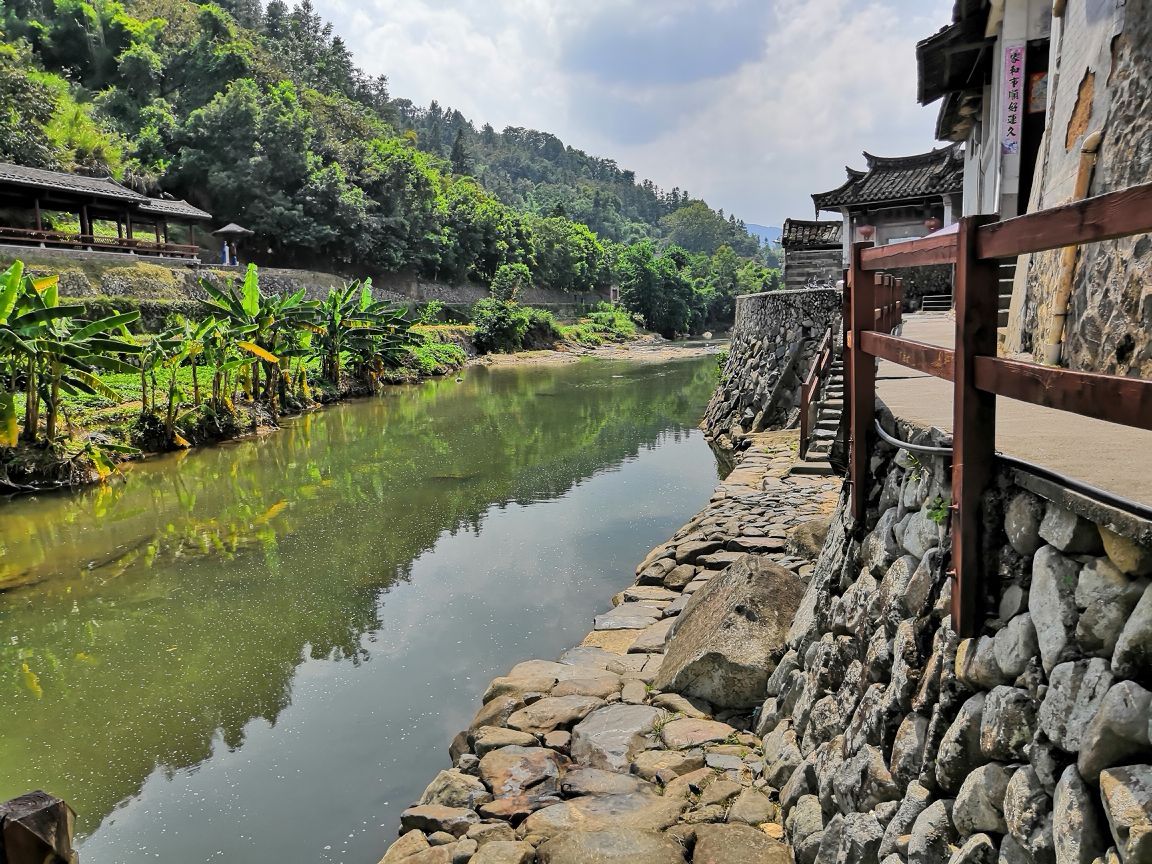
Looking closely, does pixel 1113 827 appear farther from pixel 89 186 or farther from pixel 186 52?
pixel 186 52

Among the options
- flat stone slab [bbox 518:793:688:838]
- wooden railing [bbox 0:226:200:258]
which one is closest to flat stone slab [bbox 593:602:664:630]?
flat stone slab [bbox 518:793:688:838]

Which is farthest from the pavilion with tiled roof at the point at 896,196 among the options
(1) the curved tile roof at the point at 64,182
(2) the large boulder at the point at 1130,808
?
(1) the curved tile roof at the point at 64,182

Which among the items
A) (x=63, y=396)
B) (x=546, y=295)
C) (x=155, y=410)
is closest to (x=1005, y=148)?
(x=155, y=410)

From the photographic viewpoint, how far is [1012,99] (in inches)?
414

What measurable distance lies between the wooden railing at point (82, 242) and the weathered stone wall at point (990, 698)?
108 feet

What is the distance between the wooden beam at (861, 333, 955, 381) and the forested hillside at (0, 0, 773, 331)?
41.2 m

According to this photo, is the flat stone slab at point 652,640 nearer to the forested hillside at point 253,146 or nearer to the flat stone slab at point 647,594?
the flat stone slab at point 647,594

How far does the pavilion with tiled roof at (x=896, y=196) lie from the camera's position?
79.0 ft

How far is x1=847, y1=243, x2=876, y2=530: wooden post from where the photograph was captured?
4.51 m

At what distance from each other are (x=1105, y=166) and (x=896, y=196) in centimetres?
1963

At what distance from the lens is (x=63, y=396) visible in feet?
59.0

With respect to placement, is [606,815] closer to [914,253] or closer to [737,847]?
[737,847]

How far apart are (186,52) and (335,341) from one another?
38.5 meters

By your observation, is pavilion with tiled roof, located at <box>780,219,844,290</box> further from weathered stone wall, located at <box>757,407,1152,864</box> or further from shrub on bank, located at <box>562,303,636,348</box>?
weathered stone wall, located at <box>757,407,1152,864</box>
